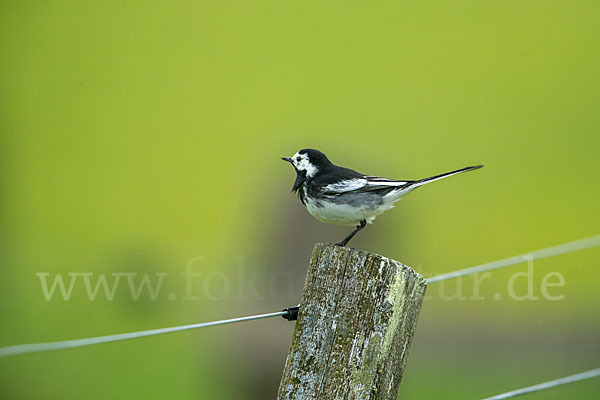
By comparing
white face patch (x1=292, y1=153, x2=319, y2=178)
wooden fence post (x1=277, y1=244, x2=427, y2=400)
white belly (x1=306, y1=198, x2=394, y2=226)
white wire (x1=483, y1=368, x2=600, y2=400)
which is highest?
white face patch (x1=292, y1=153, x2=319, y2=178)

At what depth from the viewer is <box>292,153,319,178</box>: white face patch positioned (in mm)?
3967

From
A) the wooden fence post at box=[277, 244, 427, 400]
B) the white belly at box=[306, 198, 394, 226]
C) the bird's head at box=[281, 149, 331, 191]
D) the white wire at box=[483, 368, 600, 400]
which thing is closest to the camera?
the wooden fence post at box=[277, 244, 427, 400]

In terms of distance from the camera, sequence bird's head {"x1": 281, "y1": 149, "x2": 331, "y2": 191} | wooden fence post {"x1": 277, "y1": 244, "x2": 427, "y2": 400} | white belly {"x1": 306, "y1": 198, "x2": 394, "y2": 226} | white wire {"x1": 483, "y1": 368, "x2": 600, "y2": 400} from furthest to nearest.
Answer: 1. bird's head {"x1": 281, "y1": 149, "x2": 331, "y2": 191}
2. white belly {"x1": 306, "y1": 198, "x2": 394, "y2": 226}
3. white wire {"x1": 483, "y1": 368, "x2": 600, "y2": 400}
4. wooden fence post {"x1": 277, "y1": 244, "x2": 427, "y2": 400}

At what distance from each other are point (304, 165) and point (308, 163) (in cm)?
3

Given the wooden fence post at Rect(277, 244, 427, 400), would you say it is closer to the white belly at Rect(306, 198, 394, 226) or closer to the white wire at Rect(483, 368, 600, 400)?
the white wire at Rect(483, 368, 600, 400)

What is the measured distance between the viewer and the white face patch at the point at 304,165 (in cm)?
397

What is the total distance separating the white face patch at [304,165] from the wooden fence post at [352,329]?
1.91 meters

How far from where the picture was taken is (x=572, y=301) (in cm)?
792

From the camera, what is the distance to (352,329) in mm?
1990

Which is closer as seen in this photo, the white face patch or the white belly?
the white belly

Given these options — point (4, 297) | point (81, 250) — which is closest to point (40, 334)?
point (4, 297)

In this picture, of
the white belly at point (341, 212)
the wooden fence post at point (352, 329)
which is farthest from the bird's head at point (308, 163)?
the wooden fence post at point (352, 329)

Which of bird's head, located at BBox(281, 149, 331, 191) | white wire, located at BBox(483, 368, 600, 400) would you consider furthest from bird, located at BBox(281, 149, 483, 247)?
white wire, located at BBox(483, 368, 600, 400)

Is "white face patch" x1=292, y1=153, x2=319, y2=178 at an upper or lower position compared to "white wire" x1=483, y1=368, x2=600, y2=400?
upper
